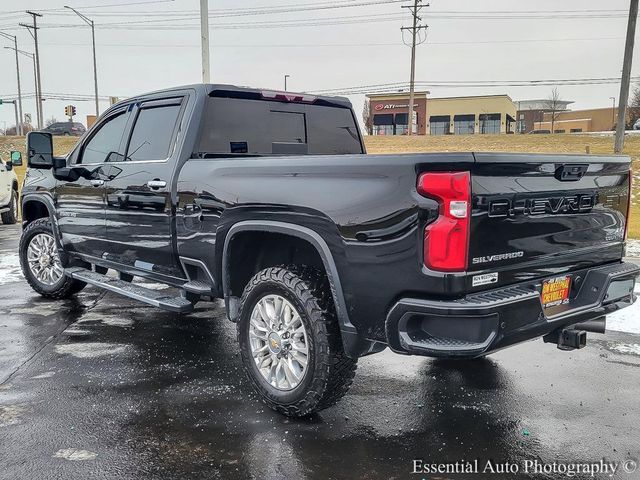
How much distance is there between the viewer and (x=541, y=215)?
10.3 ft

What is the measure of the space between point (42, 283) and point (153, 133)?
2.79m

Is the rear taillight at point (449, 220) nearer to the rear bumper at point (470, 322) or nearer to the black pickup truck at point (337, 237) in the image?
the black pickup truck at point (337, 237)

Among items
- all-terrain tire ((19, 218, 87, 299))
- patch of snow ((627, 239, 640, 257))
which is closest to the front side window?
all-terrain tire ((19, 218, 87, 299))

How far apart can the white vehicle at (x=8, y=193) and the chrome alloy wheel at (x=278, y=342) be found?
32.6 ft

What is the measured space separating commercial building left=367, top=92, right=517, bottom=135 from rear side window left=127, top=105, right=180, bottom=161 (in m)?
63.6

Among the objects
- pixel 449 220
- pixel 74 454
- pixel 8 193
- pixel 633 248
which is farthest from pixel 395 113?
pixel 74 454

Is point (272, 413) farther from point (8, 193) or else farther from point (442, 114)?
point (442, 114)

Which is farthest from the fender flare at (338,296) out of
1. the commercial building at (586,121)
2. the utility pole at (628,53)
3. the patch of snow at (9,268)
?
the commercial building at (586,121)

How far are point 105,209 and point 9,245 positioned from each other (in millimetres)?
6291

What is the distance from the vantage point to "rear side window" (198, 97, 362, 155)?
15.1ft

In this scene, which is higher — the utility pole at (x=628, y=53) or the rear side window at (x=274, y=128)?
the utility pole at (x=628, y=53)

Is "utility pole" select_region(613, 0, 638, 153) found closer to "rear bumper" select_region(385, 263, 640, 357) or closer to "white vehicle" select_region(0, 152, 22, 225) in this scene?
"white vehicle" select_region(0, 152, 22, 225)

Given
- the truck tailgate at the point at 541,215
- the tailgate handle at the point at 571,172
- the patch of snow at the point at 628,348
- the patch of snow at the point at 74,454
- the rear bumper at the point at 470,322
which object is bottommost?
the patch of snow at the point at 628,348

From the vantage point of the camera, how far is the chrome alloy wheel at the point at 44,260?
6418 mm
